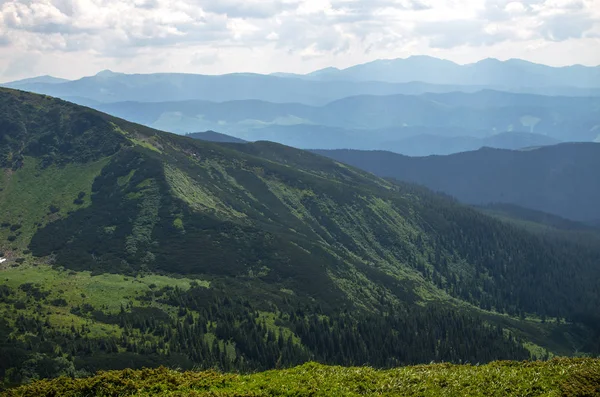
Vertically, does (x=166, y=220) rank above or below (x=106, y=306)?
above

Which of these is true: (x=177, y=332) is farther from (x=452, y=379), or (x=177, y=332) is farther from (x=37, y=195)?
(x=37, y=195)

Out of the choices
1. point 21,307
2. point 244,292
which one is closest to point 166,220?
point 244,292

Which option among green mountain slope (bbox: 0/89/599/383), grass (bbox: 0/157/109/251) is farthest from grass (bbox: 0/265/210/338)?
grass (bbox: 0/157/109/251)

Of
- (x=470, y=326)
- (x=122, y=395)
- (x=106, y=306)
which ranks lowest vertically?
(x=470, y=326)

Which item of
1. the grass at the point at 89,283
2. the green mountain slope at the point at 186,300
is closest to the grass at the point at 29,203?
the green mountain slope at the point at 186,300

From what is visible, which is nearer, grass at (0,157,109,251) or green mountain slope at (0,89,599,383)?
green mountain slope at (0,89,599,383)

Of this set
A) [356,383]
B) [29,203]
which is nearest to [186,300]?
[29,203]

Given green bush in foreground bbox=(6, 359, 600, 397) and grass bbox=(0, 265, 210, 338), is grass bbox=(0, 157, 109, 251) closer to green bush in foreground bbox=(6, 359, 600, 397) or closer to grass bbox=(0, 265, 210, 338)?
grass bbox=(0, 265, 210, 338)

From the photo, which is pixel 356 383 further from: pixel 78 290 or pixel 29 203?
pixel 29 203

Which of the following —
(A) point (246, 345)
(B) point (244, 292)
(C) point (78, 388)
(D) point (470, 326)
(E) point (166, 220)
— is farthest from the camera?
(E) point (166, 220)
